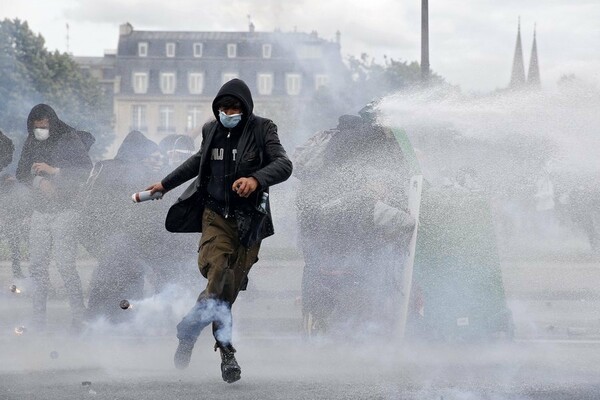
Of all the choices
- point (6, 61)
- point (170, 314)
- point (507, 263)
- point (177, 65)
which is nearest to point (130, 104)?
point (177, 65)

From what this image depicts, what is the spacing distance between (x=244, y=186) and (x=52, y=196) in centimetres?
329

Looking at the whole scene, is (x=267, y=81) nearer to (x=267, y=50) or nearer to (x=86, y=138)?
(x=267, y=50)

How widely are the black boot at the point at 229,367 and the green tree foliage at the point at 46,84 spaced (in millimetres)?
16217

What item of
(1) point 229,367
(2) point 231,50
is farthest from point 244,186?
(2) point 231,50

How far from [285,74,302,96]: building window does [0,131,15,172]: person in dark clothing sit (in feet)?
62.6

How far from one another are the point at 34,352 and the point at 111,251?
153 cm

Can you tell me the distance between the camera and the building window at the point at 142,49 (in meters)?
49.4

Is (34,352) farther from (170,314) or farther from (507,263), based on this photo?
(507,263)

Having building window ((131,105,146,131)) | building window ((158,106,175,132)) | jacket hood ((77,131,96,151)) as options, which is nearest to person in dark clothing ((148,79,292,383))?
jacket hood ((77,131,96,151))

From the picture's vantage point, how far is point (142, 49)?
5094 centimetres

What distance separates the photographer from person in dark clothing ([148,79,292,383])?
17.3 feet

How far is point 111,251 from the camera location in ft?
26.8

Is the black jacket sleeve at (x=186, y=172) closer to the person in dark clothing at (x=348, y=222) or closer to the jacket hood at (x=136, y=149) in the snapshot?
the person in dark clothing at (x=348, y=222)

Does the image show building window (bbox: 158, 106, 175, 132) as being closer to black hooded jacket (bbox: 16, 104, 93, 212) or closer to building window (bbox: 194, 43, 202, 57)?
building window (bbox: 194, 43, 202, 57)
